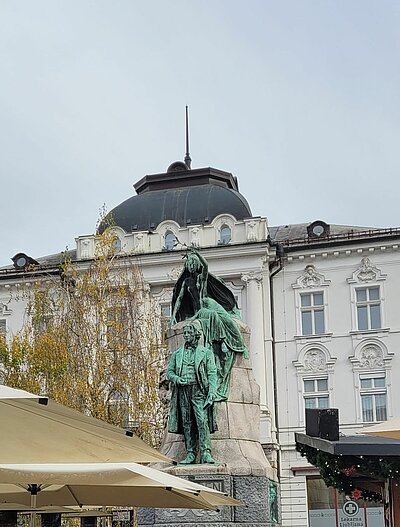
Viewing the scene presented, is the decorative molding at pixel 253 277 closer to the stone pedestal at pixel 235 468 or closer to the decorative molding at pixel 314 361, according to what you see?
the decorative molding at pixel 314 361

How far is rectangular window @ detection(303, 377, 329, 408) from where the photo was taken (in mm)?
33500

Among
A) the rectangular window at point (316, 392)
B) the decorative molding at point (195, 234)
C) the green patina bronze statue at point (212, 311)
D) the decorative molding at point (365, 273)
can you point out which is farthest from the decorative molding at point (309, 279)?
the green patina bronze statue at point (212, 311)

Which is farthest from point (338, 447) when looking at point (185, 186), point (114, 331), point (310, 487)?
point (185, 186)

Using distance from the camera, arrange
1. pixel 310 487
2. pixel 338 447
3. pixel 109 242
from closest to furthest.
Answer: pixel 338 447 < pixel 109 242 < pixel 310 487

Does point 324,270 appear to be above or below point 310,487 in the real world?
above

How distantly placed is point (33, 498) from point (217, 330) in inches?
183

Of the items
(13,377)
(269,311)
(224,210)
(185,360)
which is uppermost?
(224,210)

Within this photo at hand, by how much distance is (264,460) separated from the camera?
10445mm

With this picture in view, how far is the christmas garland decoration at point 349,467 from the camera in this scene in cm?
845

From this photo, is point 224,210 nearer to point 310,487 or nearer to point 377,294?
point 377,294

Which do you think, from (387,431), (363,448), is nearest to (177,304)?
(387,431)

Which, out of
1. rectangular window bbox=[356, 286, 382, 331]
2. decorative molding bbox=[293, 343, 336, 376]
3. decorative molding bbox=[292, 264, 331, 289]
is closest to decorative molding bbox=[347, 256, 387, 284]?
rectangular window bbox=[356, 286, 382, 331]

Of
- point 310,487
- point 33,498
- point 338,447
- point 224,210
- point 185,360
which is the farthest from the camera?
point 224,210

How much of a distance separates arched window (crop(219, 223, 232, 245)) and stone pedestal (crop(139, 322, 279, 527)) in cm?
2351
